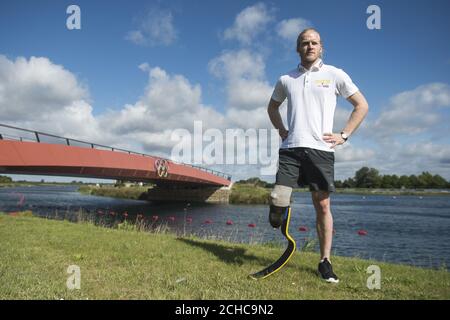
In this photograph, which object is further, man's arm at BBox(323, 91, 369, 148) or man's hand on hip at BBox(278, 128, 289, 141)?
man's hand on hip at BBox(278, 128, 289, 141)

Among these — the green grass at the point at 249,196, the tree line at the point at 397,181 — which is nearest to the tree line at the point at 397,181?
the tree line at the point at 397,181

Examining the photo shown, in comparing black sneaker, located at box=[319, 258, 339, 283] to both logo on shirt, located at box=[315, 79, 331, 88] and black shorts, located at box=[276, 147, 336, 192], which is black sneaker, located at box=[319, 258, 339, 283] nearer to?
black shorts, located at box=[276, 147, 336, 192]

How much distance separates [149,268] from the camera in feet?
13.2

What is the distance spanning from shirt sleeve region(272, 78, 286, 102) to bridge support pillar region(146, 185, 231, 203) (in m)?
48.3

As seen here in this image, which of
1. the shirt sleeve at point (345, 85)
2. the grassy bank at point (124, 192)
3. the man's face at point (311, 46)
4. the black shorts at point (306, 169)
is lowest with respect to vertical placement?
the grassy bank at point (124, 192)

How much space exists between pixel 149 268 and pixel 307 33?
128 inches

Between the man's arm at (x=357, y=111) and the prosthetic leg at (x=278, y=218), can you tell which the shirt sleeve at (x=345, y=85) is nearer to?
the man's arm at (x=357, y=111)

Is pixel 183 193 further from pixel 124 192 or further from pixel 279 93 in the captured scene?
pixel 279 93

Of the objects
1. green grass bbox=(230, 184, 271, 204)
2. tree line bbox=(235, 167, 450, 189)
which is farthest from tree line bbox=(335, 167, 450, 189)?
green grass bbox=(230, 184, 271, 204)

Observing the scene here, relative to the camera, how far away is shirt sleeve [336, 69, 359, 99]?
3582 millimetres

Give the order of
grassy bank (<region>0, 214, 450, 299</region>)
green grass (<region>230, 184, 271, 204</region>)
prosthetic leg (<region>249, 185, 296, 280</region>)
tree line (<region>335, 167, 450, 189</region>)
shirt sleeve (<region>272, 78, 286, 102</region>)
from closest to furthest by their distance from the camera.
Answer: grassy bank (<region>0, 214, 450, 299</region>)
prosthetic leg (<region>249, 185, 296, 280</region>)
shirt sleeve (<region>272, 78, 286, 102</region>)
green grass (<region>230, 184, 271, 204</region>)
tree line (<region>335, 167, 450, 189</region>)

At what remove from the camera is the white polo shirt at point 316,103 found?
3576mm
